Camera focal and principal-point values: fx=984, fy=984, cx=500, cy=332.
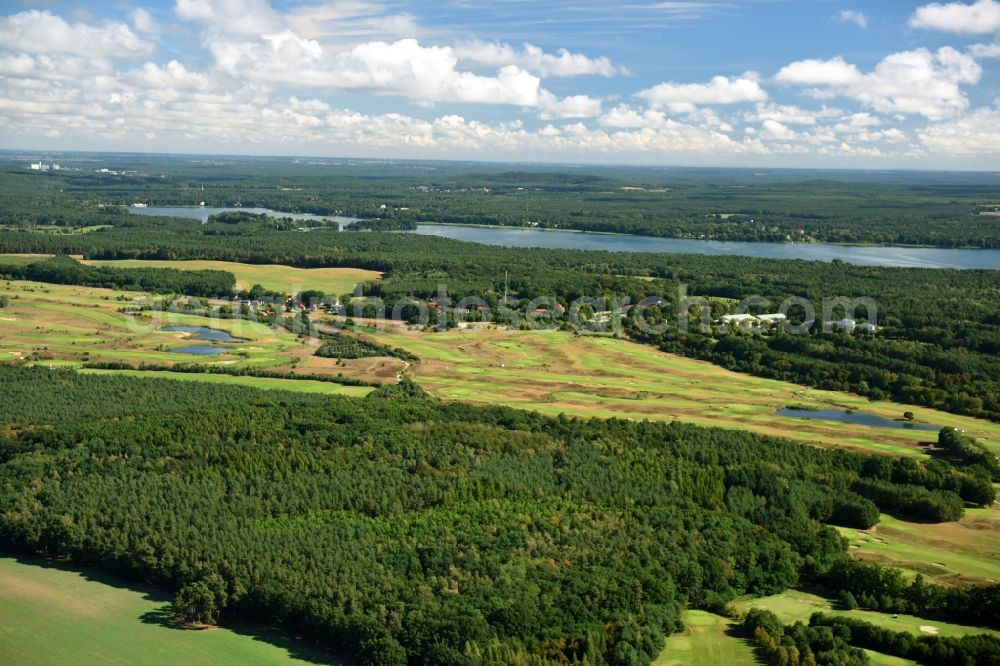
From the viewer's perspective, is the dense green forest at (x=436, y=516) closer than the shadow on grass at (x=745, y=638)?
No

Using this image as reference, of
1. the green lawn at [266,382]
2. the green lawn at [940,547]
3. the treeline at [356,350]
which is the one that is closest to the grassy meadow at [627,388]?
the treeline at [356,350]

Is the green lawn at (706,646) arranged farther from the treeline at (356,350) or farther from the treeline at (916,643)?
the treeline at (356,350)

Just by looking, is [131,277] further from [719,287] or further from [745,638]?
[745,638]

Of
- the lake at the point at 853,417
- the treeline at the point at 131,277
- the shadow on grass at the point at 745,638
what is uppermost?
the treeline at the point at 131,277

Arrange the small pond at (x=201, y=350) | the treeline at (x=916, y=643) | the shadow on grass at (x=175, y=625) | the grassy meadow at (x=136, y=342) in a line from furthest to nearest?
1. the small pond at (x=201, y=350)
2. the grassy meadow at (x=136, y=342)
3. the shadow on grass at (x=175, y=625)
4. the treeline at (x=916, y=643)

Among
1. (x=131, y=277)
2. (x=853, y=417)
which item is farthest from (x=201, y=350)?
(x=853, y=417)

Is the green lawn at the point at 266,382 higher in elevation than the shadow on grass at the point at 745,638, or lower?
higher

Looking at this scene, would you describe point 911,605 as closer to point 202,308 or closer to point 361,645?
point 361,645

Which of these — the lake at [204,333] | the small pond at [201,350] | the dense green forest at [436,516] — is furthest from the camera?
the lake at [204,333]
